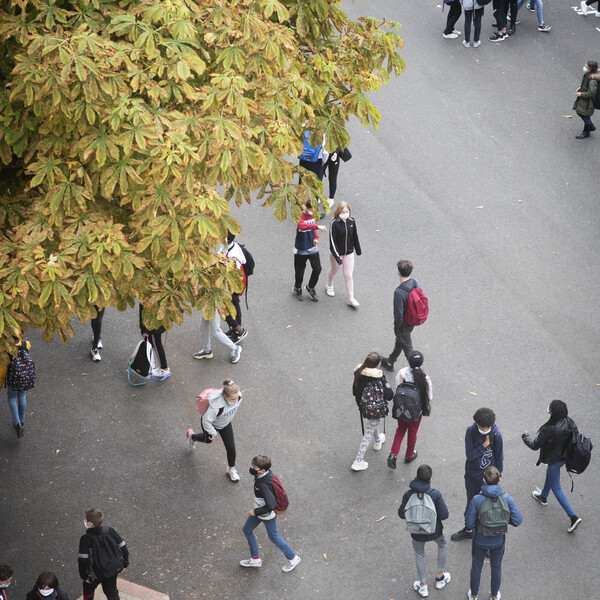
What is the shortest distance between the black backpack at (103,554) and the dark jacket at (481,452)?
3636 millimetres

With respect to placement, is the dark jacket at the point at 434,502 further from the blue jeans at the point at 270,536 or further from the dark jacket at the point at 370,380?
the dark jacket at the point at 370,380

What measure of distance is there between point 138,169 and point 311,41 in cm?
317

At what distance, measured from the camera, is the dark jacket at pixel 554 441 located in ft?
28.4

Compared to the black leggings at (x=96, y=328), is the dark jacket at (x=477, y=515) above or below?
above

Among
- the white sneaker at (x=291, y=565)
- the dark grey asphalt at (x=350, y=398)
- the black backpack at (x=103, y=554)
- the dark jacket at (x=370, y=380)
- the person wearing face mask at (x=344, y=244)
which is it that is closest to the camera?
the black backpack at (x=103, y=554)

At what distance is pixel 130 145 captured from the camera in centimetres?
672

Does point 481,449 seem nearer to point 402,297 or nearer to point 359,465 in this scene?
point 359,465

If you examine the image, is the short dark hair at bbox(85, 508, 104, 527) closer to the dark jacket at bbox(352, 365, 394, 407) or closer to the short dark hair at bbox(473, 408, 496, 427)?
the dark jacket at bbox(352, 365, 394, 407)

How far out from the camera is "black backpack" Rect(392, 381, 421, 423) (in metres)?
9.21

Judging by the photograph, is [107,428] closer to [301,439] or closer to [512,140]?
[301,439]

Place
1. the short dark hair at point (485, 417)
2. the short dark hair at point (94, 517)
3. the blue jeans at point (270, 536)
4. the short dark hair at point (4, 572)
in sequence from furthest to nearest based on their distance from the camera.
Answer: the blue jeans at point (270, 536), the short dark hair at point (485, 417), the short dark hair at point (94, 517), the short dark hair at point (4, 572)

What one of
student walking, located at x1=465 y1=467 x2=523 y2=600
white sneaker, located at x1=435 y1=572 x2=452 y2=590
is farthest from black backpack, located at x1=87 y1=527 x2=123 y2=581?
student walking, located at x1=465 y1=467 x2=523 y2=600

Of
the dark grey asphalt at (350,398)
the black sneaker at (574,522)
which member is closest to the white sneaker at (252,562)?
the dark grey asphalt at (350,398)

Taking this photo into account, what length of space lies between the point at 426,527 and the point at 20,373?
5.12 m
